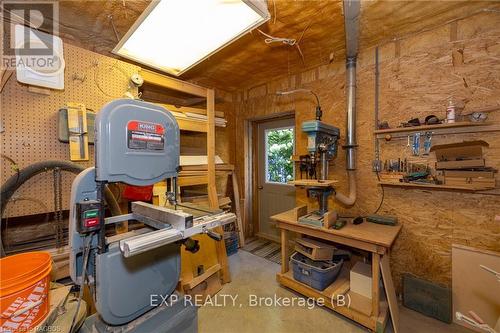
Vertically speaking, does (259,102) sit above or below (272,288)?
above

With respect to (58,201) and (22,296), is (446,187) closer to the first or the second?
(22,296)

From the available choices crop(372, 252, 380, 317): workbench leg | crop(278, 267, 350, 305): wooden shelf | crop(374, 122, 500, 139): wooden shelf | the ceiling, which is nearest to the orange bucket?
the ceiling

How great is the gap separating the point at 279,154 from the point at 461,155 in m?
2.17

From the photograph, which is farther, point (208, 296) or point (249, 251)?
point (249, 251)

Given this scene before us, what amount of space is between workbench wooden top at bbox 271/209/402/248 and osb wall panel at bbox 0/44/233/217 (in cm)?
201

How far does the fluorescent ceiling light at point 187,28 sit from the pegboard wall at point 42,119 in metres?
0.33

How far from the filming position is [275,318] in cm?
192

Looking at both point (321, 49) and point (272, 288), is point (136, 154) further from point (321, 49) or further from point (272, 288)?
point (321, 49)

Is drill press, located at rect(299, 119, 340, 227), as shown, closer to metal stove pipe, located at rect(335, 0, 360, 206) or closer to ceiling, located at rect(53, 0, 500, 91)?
metal stove pipe, located at rect(335, 0, 360, 206)

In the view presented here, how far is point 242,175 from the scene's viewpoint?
12.2 feet

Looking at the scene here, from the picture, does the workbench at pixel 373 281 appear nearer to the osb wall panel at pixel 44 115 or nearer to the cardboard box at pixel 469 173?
the cardboard box at pixel 469 173

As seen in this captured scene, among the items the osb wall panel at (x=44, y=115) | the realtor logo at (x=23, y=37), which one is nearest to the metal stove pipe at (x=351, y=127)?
the osb wall panel at (x=44, y=115)

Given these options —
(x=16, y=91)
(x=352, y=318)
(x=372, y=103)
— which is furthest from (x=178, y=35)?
(x=352, y=318)

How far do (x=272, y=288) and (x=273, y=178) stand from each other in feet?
5.65
